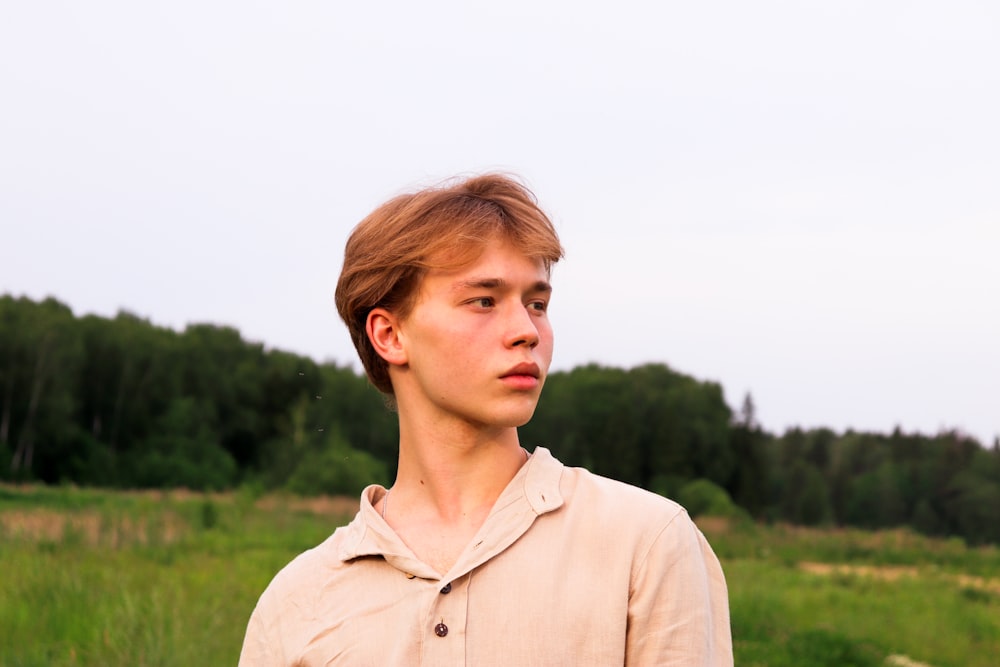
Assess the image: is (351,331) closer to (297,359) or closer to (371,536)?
(371,536)

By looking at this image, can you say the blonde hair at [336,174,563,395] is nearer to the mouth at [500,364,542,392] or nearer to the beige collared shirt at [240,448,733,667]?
the mouth at [500,364,542,392]

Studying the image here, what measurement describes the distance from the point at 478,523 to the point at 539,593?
0.21m

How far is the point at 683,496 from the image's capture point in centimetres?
4809

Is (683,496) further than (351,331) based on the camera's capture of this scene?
Yes

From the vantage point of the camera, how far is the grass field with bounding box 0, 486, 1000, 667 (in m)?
7.08

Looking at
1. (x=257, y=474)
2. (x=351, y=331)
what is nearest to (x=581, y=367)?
(x=257, y=474)

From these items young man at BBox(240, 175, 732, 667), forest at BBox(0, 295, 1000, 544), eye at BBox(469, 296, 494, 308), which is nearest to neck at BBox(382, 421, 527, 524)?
young man at BBox(240, 175, 732, 667)

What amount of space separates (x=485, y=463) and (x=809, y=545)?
31574 millimetres

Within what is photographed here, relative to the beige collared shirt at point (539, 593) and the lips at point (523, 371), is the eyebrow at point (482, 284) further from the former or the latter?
the beige collared shirt at point (539, 593)

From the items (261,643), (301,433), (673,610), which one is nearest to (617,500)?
(673,610)

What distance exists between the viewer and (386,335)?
7.86 feet

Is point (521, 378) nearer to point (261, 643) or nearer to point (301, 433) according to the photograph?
point (261, 643)

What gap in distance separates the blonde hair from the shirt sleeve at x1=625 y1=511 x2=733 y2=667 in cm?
56

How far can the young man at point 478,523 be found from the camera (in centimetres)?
209
